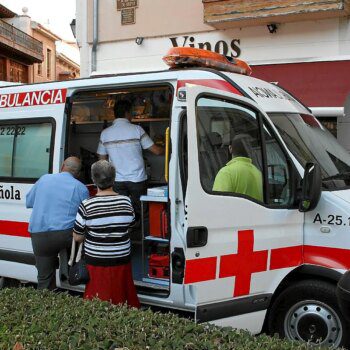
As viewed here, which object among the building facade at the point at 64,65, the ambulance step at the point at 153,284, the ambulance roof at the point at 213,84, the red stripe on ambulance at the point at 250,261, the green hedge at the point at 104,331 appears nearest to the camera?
the green hedge at the point at 104,331

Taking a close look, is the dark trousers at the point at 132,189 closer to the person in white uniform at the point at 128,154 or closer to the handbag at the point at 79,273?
the person in white uniform at the point at 128,154

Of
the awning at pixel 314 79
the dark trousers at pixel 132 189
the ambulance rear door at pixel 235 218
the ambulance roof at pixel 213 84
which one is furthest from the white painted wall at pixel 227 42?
the ambulance rear door at pixel 235 218

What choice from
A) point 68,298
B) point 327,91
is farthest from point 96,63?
point 68,298

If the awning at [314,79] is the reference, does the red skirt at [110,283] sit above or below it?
below

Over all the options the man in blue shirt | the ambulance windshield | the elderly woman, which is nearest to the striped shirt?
the elderly woman

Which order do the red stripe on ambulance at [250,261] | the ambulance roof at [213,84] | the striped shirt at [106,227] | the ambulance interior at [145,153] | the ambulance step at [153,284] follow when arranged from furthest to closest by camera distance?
the ambulance interior at [145,153]
the ambulance step at [153,284]
the ambulance roof at [213,84]
the striped shirt at [106,227]
the red stripe on ambulance at [250,261]

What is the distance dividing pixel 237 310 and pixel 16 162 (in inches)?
112

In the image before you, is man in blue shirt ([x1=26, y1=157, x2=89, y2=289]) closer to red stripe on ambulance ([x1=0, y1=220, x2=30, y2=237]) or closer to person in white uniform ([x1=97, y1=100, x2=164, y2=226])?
red stripe on ambulance ([x1=0, y1=220, x2=30, y2=237])

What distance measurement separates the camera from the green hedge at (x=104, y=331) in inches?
98.0

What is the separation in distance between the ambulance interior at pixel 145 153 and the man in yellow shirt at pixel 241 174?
0.61 m

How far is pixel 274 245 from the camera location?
4051 millimetres

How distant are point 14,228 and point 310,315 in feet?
9.74

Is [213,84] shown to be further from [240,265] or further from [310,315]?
[310,315]

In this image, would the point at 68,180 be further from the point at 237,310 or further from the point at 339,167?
the point at 339,167
